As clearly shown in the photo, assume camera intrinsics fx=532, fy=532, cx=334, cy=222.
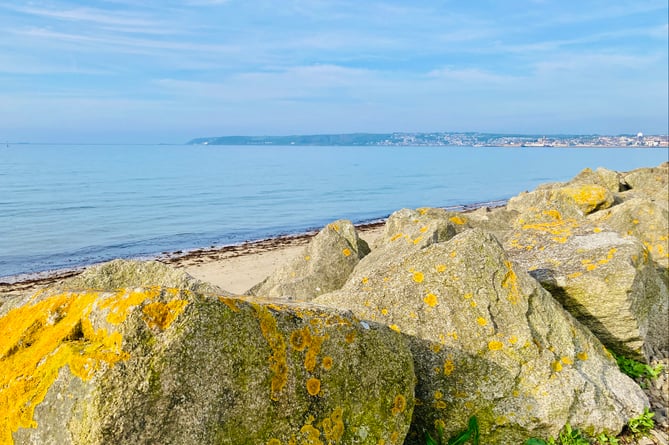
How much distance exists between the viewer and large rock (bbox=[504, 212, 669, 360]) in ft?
23.0

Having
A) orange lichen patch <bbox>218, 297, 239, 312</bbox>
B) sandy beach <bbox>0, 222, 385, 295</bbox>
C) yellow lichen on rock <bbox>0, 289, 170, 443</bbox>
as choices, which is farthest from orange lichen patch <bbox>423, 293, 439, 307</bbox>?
sandy beach <bbox>0, 222, 385, 295</bbox>

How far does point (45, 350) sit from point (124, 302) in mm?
696

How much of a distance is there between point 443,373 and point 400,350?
97cm

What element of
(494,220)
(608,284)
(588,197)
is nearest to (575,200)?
(588,197)

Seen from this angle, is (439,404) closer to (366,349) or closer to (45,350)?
(366,349)

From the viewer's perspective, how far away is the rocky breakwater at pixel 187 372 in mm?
3340

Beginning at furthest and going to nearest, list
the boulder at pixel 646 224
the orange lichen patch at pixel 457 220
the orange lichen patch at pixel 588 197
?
the orange lichen patch at pixel 588 197, the orange lichen patch at pixel 457 220, the boulder at pixel 646 224

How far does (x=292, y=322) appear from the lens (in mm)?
4051

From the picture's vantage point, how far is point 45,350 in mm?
3688

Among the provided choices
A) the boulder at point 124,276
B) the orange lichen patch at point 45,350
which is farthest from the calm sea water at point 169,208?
the orange lichen patch at point 45,350

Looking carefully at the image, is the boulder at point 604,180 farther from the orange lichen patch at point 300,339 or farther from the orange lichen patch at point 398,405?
the orange lichen patch at point 300,339

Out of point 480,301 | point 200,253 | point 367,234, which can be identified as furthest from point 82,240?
point 480,301

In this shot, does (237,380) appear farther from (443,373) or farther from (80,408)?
(443,373)

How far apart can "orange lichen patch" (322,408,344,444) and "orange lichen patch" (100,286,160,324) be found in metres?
1.60
